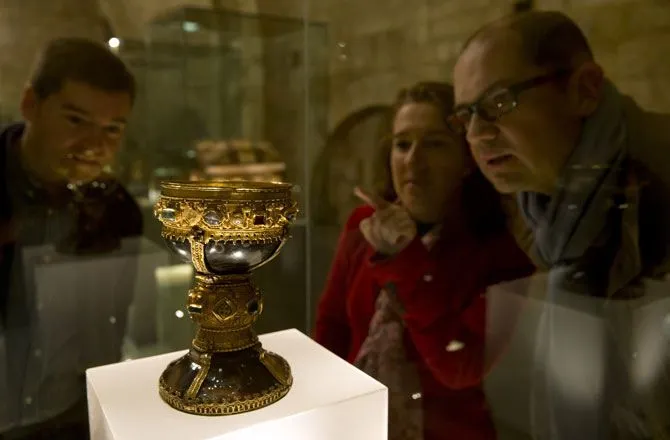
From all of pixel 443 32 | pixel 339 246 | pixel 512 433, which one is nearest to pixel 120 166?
pixel 339 246

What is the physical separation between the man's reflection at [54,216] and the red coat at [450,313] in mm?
791

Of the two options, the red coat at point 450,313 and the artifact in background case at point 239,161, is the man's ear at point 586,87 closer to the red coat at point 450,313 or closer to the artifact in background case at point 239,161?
the red coat at point 450,313

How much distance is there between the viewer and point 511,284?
3.64 ft

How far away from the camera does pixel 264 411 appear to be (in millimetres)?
839

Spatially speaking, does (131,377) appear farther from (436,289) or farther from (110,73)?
(110,73)

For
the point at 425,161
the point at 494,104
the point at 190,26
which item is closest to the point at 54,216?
Result: the point at 190,26

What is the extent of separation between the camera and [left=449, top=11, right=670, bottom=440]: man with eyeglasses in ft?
2.96

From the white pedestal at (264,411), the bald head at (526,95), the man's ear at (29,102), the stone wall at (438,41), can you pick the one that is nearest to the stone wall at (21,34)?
the man's ear at (29,102)

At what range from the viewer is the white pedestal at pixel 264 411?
0.80 meters

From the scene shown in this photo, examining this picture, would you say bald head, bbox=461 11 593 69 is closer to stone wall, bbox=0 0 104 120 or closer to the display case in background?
the display case in background

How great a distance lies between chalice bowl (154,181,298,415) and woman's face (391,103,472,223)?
1.52 feet

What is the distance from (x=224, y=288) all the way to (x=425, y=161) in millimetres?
570

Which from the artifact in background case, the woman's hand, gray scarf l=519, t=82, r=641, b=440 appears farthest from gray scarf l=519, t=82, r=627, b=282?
the artifact in background case

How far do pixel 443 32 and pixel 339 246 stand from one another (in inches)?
24.5
